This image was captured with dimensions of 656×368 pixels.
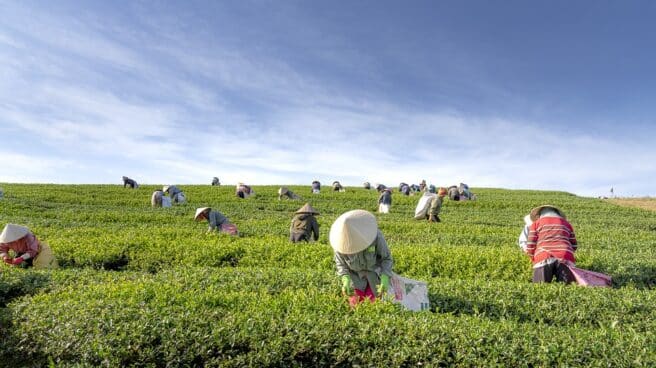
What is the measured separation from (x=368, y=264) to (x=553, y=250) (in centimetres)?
424

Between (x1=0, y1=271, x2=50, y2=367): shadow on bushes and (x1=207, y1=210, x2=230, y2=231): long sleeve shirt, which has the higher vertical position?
(x1=207, y1=210, x2=230, y2=231): long sleeve shirt

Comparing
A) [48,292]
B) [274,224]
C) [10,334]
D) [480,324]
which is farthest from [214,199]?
[480,324]

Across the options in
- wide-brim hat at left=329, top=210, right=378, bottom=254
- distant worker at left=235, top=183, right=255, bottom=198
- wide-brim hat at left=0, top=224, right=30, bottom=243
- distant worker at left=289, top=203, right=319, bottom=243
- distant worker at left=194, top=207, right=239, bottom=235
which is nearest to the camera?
wide-brim hat at left=329, top=210, right=378, bottom=254

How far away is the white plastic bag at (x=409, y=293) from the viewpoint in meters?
5.60

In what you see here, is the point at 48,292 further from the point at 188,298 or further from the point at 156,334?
the point at 156,334

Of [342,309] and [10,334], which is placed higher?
[342,309]

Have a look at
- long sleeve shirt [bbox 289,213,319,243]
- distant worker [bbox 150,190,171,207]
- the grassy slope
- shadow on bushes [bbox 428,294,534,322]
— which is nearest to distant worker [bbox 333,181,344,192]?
distant worker [bbox 150,190,171,207]

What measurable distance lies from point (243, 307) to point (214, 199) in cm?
2466

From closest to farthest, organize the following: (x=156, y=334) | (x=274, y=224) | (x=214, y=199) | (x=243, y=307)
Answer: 1. (x=156, y=334)
2. (x=243, y=307)
3. (x=274, y=224)
4. (x=214, y=199)

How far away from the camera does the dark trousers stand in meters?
7.32

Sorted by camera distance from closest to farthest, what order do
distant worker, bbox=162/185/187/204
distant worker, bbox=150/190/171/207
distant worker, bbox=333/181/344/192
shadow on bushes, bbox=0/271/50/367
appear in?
shadow on bushes, bbox=0/271/50/367
distant worker, bbox=150/190/171/207
distant worker, bbox=162/185/187/204
distant worker, bbox=333/181/344/192

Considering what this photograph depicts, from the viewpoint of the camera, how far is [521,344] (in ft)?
13.5

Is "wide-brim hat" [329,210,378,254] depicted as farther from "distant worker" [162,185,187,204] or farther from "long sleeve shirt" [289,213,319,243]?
"distant worker" [162,185,187,204]

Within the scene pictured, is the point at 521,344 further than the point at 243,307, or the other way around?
the point at 243,307
